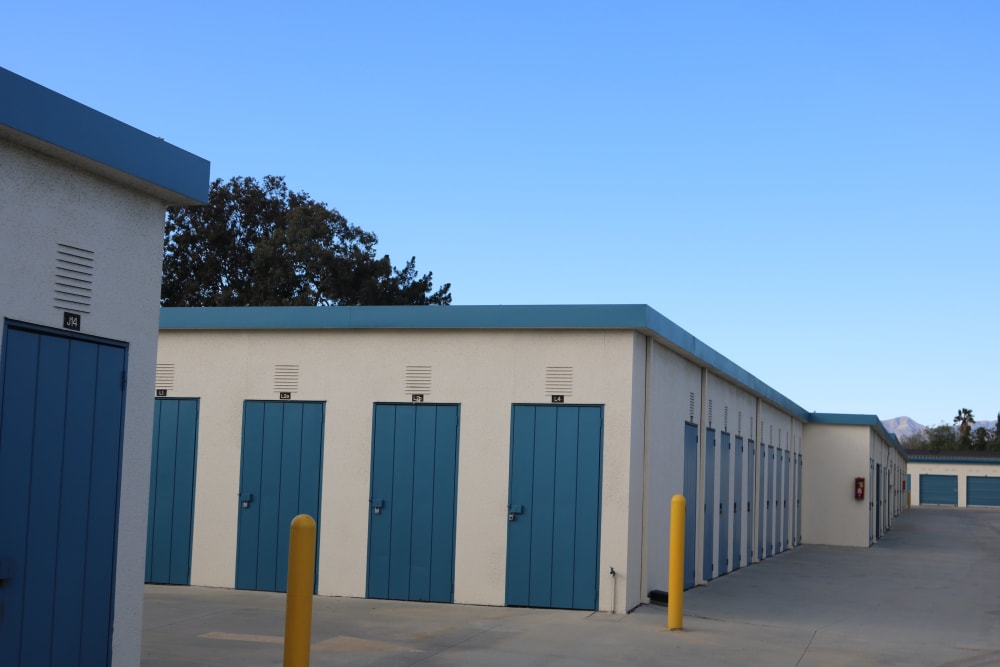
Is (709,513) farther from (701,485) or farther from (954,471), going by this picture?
(954,471)

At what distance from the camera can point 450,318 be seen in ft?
47.2

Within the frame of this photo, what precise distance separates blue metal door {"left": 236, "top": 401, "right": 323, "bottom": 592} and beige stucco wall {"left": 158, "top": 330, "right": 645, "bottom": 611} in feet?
0.48

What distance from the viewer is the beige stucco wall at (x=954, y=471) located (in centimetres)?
6994

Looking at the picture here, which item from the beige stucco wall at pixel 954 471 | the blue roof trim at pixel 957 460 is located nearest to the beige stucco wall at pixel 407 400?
the beige stucco wall at pixel 954 471

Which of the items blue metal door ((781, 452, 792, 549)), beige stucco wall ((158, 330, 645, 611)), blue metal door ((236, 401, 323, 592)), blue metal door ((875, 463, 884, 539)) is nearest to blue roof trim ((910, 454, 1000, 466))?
blue metal door ((875, 463, 884, 539))

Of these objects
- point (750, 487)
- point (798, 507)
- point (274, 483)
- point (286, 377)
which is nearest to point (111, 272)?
point (286, 377)

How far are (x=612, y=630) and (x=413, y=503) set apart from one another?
137 inches

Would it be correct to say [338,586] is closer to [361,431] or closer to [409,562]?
[409,562]

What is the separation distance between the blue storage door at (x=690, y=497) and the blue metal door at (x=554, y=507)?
3.54 meters

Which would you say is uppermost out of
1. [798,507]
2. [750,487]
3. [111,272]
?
[111,272]

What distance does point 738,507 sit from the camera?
72.2ft

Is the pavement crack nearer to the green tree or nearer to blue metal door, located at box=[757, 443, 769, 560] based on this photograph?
blue metal door, located at box=[757, 443, 769, 560]

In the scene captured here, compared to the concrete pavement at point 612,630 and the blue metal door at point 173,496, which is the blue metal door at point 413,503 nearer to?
the concrete pavement at point 612,630

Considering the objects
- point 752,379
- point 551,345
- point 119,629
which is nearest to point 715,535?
point 752,379
